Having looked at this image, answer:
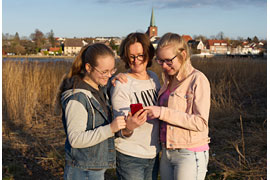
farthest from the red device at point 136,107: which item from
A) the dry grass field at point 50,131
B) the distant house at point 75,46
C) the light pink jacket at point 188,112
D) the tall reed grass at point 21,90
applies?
the tall reed grass at point 21,90

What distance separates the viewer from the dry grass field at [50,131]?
368cm

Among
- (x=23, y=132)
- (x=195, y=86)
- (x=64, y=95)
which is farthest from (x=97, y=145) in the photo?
(x=23, y=132)

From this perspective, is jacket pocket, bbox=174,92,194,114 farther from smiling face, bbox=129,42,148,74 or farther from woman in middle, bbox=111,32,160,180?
smiling face, bbox=129,42,148,74

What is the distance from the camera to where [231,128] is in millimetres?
5395

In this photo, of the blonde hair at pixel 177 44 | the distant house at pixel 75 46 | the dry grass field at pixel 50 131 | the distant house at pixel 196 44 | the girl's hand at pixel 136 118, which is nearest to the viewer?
the girl's hand at pixel 136 118

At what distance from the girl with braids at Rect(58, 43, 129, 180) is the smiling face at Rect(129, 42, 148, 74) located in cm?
16

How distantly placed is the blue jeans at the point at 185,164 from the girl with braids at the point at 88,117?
1.17 feet

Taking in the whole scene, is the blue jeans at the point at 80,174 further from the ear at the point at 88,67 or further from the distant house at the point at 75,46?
the distant house at the point at 75,46

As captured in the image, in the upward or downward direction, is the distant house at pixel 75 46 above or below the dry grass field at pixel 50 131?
above

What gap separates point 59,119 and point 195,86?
5004 millimetres

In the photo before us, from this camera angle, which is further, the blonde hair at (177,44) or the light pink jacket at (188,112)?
the blonde hair at (177,44)

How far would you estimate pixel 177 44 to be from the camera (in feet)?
5.88

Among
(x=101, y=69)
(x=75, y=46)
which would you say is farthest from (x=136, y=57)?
(x=75, y=46)

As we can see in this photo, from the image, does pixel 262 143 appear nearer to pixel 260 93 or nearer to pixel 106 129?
pixel 106 129
